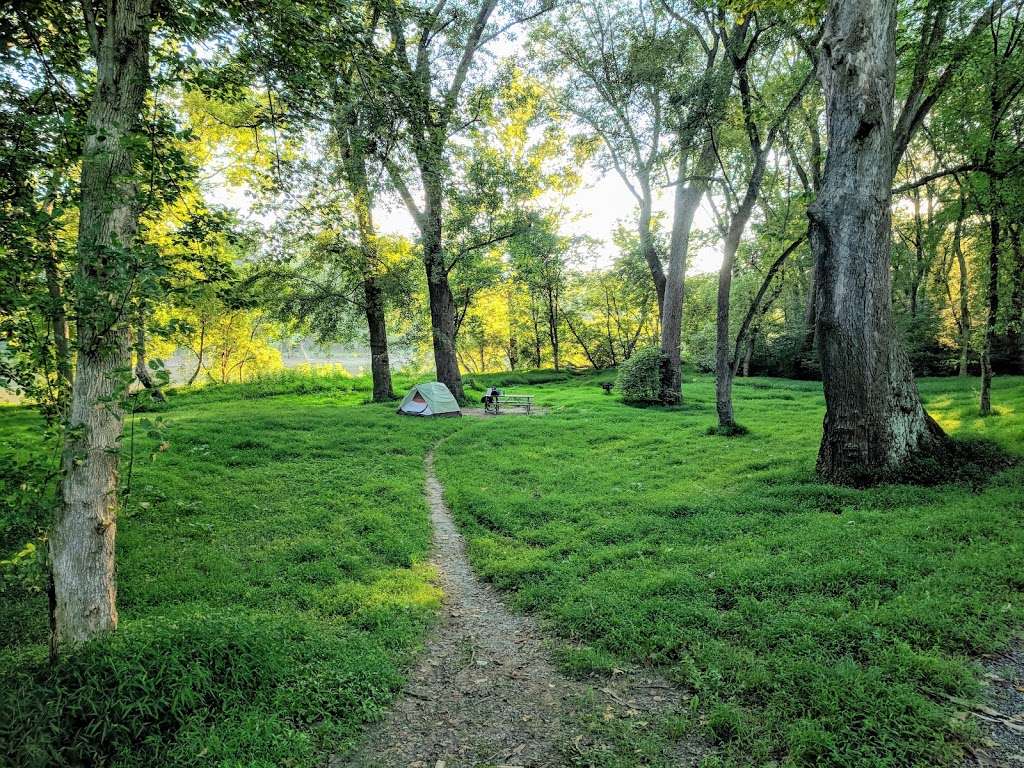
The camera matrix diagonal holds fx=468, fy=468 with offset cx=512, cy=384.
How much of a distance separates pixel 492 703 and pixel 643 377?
1749 cm

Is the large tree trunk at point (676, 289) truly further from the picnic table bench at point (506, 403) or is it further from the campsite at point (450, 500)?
the picnic table bench at point (506, 403)

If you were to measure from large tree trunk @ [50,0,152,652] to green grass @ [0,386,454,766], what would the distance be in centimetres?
29

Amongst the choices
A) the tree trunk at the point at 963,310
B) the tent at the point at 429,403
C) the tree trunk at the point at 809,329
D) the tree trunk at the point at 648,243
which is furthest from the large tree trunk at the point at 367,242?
the tree trunk at the point at 809,329

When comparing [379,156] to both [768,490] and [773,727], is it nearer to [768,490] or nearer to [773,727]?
[773,727]

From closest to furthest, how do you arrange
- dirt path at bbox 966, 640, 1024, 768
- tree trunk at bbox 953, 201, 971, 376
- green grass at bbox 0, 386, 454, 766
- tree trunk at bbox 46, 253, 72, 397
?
dirt path at bbox 966, 640, 1024, 768 → tree trunk at bbox 46, 253, 72, 397 → green grass at bbox 0, 386, 454, 766 → tree trunk at bbox 953, 201, 971, 376

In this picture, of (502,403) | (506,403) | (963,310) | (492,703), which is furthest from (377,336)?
(963,310)

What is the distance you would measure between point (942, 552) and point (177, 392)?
2642 cm

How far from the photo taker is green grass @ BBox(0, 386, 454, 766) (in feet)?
10.5

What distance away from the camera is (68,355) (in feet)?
11.1

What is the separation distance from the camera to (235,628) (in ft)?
13.6

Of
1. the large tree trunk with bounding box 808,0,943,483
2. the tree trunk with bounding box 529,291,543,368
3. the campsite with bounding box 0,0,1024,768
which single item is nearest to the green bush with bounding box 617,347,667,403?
the campsite with bounding box 0,0,1024,768

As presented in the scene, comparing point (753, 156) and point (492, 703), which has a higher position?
point (753, 156)

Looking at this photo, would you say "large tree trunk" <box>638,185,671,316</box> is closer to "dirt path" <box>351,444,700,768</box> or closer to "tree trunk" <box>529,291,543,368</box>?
"dirt path" <box>351,444,700,768</box>

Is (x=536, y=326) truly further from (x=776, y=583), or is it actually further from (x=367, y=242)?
(x=776, y=583)
